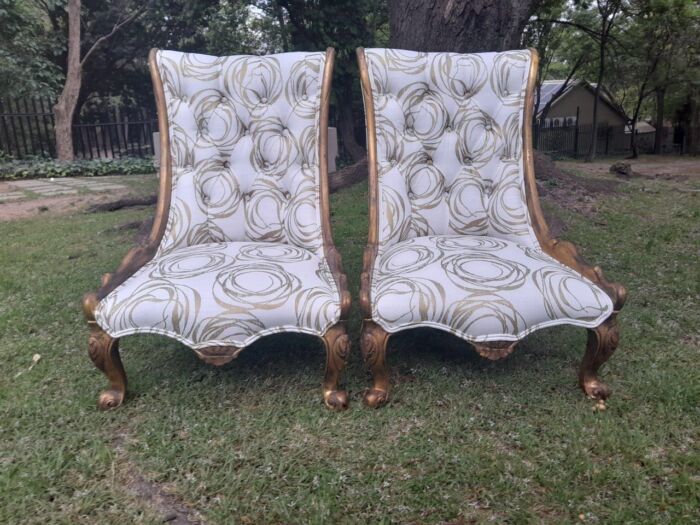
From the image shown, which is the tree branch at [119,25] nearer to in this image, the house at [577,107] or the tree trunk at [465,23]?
the tree trunk at [465,23]

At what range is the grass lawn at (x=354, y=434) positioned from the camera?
1.41 m

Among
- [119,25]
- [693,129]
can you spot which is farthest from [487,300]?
[693,129]

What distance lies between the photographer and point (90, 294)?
67.6 inches

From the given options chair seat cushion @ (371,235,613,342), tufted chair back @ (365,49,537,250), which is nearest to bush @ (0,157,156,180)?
tufted chair back @ (365,49,537,250)

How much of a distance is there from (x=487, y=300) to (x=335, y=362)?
559 millimetres

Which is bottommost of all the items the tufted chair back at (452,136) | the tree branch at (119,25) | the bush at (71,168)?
the bush at (71,168)

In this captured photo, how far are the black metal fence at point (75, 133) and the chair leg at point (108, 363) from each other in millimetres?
9221

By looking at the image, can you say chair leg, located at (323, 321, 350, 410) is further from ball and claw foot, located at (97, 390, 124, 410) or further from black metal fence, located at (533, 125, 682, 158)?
black metal fence, located at (533, 125, 682, 158)

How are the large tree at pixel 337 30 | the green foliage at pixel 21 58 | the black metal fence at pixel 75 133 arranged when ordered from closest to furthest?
the large tree at pixel 337 30 < the green foliage at pixel 21 58 < the black metal fence at pixel 75 133

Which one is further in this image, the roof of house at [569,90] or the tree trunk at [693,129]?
the roof of house at [569,90]

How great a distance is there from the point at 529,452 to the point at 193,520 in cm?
103

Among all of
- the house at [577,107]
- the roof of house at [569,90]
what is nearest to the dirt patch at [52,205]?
the roof of house at [569,90]

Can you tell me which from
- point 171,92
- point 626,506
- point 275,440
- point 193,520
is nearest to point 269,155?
point 171,92

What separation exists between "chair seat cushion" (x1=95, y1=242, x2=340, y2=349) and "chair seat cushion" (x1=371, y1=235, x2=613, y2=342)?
22 centimetres
